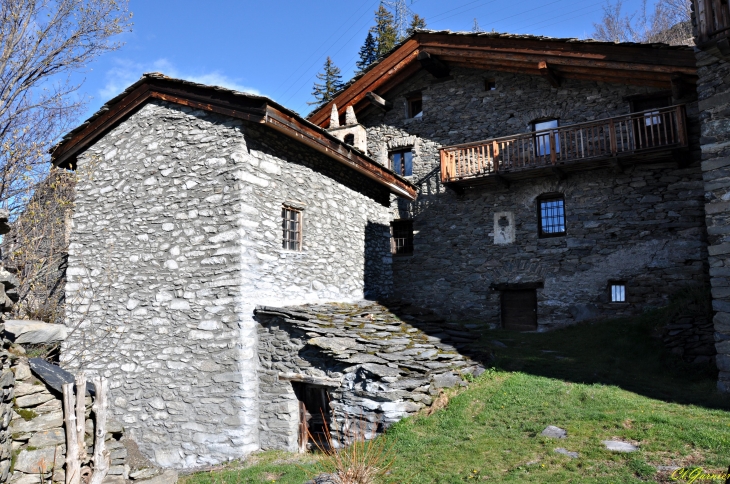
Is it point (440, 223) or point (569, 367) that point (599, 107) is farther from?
point (569, 367)

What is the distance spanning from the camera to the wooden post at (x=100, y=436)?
20.6 ft

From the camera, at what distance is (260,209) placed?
9.93 m

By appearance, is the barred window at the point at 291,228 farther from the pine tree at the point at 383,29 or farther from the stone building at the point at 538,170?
the pine tree at the point at 383,29

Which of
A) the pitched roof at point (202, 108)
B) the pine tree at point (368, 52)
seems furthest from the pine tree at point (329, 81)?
the pitched roof at point (202, 108)

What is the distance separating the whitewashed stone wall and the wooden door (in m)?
6.95

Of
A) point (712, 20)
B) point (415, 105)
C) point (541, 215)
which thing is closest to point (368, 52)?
point (415, 105)

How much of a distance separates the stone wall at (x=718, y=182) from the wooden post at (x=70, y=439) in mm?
9345

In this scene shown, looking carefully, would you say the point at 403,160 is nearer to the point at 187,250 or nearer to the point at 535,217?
the point at 535,217

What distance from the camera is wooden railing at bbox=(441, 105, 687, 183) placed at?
13641 millimetres

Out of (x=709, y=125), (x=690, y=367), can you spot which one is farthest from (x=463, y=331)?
(x=709, y=125)

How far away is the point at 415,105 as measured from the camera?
18500 millimetres

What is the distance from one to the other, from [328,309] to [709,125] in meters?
7.66

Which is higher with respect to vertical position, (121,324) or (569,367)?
(121,324)

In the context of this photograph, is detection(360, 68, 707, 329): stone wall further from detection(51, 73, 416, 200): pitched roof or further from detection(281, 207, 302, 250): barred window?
detection(281, 207, 302, 250): barred window
